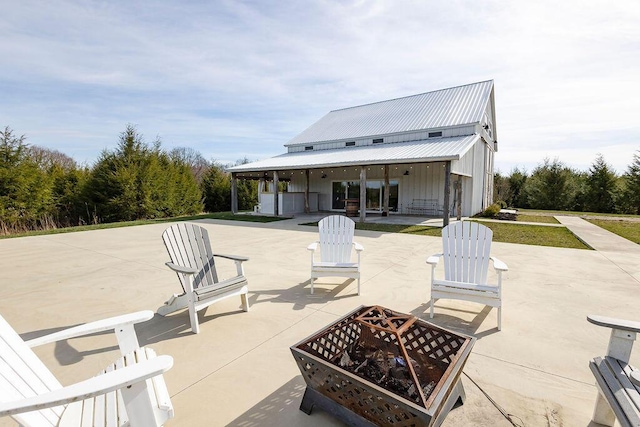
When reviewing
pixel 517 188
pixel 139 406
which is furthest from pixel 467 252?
pixel 517 188

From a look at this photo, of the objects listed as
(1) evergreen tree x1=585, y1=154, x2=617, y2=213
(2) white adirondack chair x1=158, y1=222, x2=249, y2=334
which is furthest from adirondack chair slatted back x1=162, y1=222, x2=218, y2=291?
(1) evergreen tree x1=585, y1=154, x2=617, y2=213

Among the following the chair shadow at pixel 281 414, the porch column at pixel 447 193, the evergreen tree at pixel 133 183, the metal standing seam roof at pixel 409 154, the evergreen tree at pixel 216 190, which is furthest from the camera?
the evergreen tree at pixel 216 190

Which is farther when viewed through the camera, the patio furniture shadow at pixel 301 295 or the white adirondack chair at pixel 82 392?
the patio furniture shadow at pixel 301 295

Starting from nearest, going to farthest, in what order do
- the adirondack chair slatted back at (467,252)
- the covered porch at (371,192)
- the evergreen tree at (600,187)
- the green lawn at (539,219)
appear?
1. the adirondack chair slatted back at (467,252)
2. the green lawn at (539,219)
3. the covered porch at (371,192)
4. the evergreen tree at (600,187)

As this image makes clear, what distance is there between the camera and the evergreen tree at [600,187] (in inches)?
764

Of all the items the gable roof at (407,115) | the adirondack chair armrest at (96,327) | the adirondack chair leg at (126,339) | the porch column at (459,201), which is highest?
the gable roof at (407,115)

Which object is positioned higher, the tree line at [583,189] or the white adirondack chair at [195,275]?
the tree line at [583,189]

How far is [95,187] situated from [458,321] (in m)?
15.3

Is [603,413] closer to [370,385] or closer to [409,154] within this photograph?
[370,385]

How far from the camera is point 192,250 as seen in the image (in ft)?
10.9

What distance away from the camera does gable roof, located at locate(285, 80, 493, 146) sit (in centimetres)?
1458

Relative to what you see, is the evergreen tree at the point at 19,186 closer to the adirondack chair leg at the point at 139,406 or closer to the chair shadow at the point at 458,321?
the adirondack chair leg at the point at 139,406

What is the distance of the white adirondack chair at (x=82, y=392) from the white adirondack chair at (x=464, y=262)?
8.72 ft

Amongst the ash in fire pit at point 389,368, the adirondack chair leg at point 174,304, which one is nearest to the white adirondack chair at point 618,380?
the ash in fire pit at point 389,368
